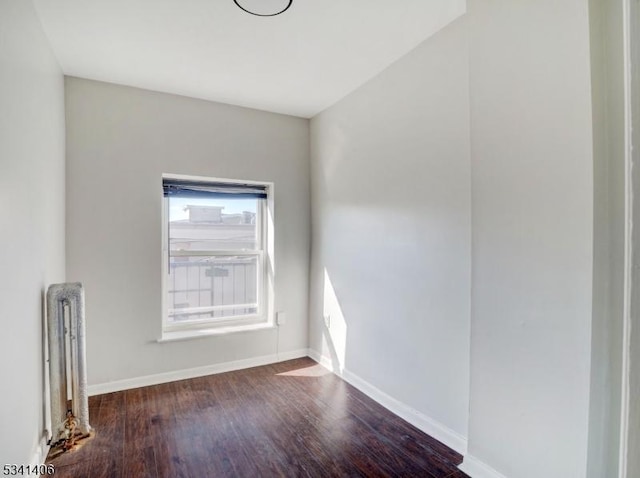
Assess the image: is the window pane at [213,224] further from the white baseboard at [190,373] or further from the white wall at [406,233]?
the white baseboard at [190,373]

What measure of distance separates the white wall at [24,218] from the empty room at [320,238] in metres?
0.02

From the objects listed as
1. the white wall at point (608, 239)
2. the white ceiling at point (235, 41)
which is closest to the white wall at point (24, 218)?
the white ceiling at point (235, 41)

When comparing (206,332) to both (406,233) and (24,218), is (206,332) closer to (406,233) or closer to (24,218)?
(24,218)

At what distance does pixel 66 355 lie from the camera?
218 centimetres

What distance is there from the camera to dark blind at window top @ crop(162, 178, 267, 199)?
10.4 feet

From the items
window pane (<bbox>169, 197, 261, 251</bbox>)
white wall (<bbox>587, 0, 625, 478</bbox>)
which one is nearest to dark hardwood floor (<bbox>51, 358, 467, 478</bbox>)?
window pane (<bbox>169, 197, 261, 251</bbox>)

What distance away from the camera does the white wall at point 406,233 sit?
2070mm

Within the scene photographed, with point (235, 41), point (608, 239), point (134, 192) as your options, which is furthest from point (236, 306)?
point (608, 239)

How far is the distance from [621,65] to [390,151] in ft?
6.76

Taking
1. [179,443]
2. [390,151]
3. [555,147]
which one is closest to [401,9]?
[390,151]

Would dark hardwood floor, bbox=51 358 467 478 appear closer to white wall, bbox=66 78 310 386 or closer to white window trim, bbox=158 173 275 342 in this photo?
white wall, bbox=66 78 310 386

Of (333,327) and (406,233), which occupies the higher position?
(406,233)

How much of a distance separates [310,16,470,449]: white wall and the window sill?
2.21ft

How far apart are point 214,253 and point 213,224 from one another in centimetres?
28
